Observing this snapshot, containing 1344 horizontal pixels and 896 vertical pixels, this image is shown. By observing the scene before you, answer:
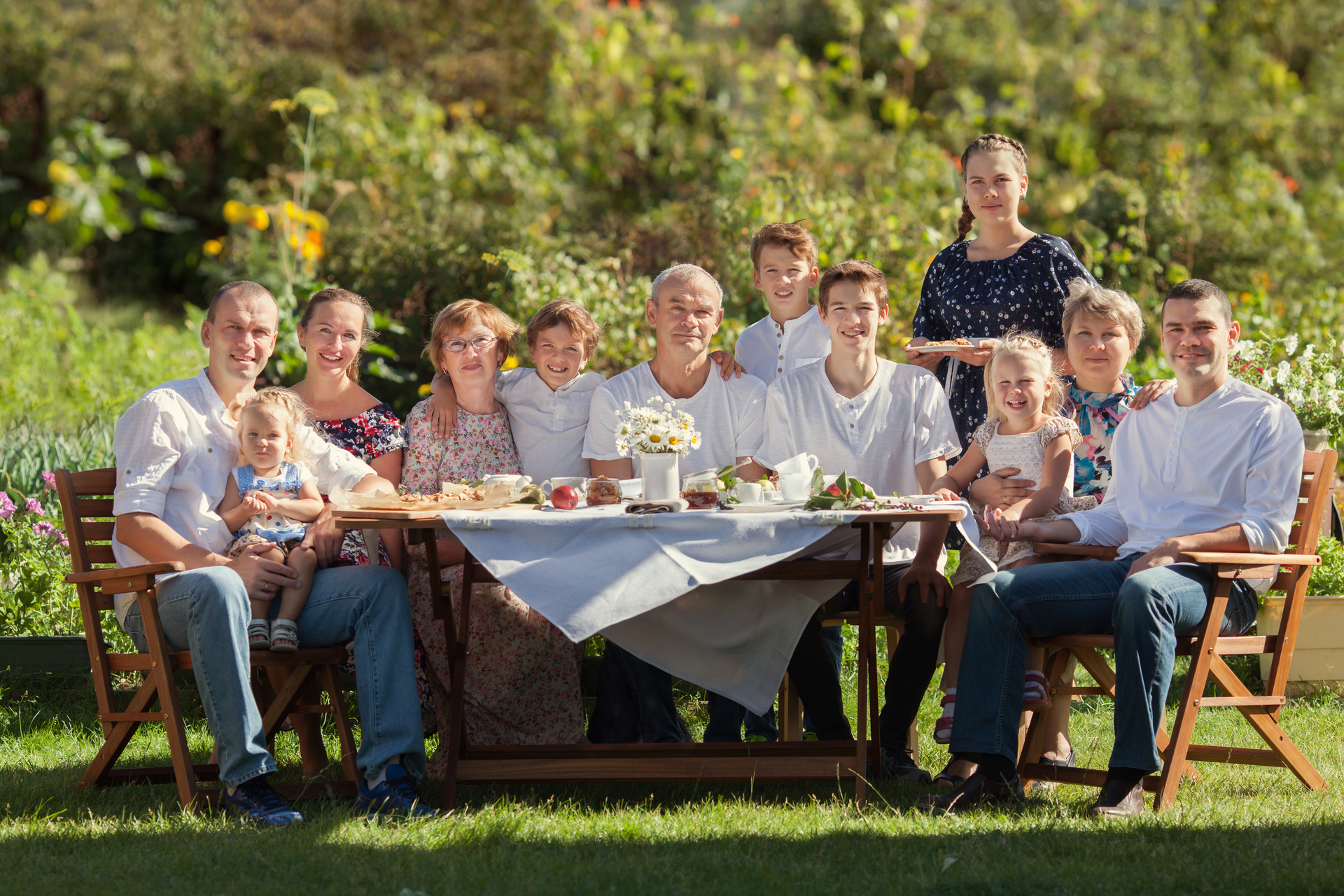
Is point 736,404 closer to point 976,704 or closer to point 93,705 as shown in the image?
point 976,704

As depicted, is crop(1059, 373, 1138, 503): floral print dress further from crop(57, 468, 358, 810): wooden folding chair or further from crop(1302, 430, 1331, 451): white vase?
crop(57, 468, 358, 810): wooden folding chair

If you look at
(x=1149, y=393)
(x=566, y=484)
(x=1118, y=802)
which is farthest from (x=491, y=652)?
(x=1149, y=393)

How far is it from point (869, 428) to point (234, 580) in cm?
195

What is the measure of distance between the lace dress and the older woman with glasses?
1.34 m

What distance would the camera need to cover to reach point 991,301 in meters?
4.42

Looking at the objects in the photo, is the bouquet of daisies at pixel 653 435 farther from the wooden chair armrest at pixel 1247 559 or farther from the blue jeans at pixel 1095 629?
the wooden chair armrest at pixel 1247 559

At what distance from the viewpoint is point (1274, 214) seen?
9.11m

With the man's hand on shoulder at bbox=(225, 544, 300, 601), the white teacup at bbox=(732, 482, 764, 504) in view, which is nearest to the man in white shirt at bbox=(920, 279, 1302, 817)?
the white teacup at bbox=(732, 482, 764, 504)

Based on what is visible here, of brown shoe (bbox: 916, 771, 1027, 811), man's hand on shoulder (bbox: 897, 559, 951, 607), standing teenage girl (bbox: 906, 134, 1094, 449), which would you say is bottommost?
brown shoe (bbox: 916, 771, 1027, 811)

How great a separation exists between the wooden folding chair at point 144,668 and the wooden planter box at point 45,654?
0.85 metres

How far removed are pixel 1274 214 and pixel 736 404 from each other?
661 cm

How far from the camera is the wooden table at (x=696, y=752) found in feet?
11.5

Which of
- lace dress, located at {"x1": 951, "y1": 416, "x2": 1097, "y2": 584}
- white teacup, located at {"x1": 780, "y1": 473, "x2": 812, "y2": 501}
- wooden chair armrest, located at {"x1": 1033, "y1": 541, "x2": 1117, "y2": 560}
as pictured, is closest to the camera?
white teacup, located at {"x1": 780, "y1": 473, "x2": 812, "y2": 501}

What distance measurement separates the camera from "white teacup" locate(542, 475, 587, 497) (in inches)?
Result: 145
